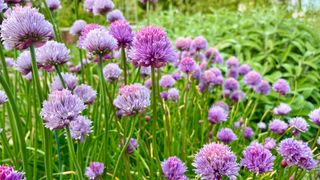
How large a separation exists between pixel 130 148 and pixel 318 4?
320 centimetres

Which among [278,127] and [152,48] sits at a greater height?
[152,48]

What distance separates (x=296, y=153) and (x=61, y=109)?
2.02 feet

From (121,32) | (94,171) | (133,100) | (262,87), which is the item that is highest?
(121,32)

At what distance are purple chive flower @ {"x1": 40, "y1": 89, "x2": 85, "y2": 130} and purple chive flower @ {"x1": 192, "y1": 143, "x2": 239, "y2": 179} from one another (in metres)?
0.27

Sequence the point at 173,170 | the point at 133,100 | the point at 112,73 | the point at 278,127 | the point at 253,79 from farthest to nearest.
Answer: the point at 253,79 < the point at 278,127 < the point at 112,73 < the point at 173,170 < the point at 133,100

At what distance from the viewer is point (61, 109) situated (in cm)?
74

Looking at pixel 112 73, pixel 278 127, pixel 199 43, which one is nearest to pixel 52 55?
pixel 112 73

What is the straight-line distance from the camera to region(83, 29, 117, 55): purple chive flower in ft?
2.93

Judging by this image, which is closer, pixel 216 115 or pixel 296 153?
pixel 296 153

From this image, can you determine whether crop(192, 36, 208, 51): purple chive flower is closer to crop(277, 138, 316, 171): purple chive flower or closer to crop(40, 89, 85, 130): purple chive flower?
crop(277, 138, 316, 171): purple chive flower

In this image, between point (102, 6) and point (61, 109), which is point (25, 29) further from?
point (102, 6)

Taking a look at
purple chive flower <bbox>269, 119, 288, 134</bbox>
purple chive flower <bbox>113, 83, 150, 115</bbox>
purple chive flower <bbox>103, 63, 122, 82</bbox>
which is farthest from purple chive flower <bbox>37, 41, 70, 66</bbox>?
purple chive flower <bbox>269, 119, 288, 134</bbox>

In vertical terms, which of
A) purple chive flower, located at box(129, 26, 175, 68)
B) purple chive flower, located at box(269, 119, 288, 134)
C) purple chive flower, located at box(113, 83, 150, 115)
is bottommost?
purple chive flower, located at box(269, 119, 288, 134)

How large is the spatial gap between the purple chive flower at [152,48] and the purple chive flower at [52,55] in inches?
7.9
